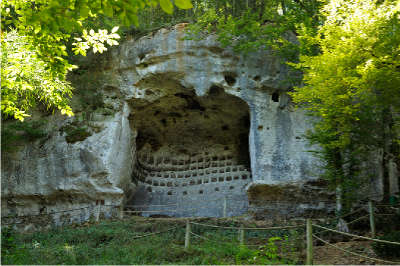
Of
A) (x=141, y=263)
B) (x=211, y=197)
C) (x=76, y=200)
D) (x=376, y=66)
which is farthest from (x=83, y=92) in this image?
(x=376, y=66)

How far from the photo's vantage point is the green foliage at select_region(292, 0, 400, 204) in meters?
8.41

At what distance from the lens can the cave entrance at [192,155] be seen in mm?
14117

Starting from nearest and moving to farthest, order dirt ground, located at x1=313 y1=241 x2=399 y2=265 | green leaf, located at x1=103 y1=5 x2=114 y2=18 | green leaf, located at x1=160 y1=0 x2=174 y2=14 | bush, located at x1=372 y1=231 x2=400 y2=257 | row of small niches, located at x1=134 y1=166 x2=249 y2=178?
green leaf, located at x1=160 y1=0 x2=174 y2=14, green leaf, located at x1=103 y1=5 x2=114 y2=18, bush, located at x1=372 y1=231 x2=400 y2=257, dirt ground, located at x1=313 y1=241 x2=399 y2=265, row of small niches, located at x1=134 y1=166 x2=249 y2=178

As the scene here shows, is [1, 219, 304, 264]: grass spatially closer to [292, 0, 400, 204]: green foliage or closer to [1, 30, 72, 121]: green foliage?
[1, 30, 72, 121]: green foliage

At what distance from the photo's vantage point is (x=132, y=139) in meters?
14.2

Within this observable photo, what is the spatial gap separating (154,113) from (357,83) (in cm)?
834

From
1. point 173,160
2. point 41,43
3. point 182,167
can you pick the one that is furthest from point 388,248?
point 173,160

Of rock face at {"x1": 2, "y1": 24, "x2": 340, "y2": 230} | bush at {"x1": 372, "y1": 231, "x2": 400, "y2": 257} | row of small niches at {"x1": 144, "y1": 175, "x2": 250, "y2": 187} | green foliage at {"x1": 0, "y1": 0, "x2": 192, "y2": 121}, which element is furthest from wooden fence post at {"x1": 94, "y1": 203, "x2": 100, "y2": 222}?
bush at {"x1": 372, "y1": 231, "x2": 400, "y2": 257}

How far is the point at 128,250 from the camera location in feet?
25.1

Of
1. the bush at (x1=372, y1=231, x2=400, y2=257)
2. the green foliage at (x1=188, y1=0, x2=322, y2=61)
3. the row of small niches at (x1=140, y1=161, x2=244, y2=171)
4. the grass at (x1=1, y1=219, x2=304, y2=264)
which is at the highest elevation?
the green foliage at (x1=188, y1=0, x2=322, y2=61)

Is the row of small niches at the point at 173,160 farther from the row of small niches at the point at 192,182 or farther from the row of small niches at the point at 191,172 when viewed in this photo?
the row of small niches at the point at 192,182

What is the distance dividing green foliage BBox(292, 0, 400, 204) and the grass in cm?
315

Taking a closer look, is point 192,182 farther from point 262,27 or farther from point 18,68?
point 18,68

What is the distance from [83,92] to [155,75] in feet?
8.69
